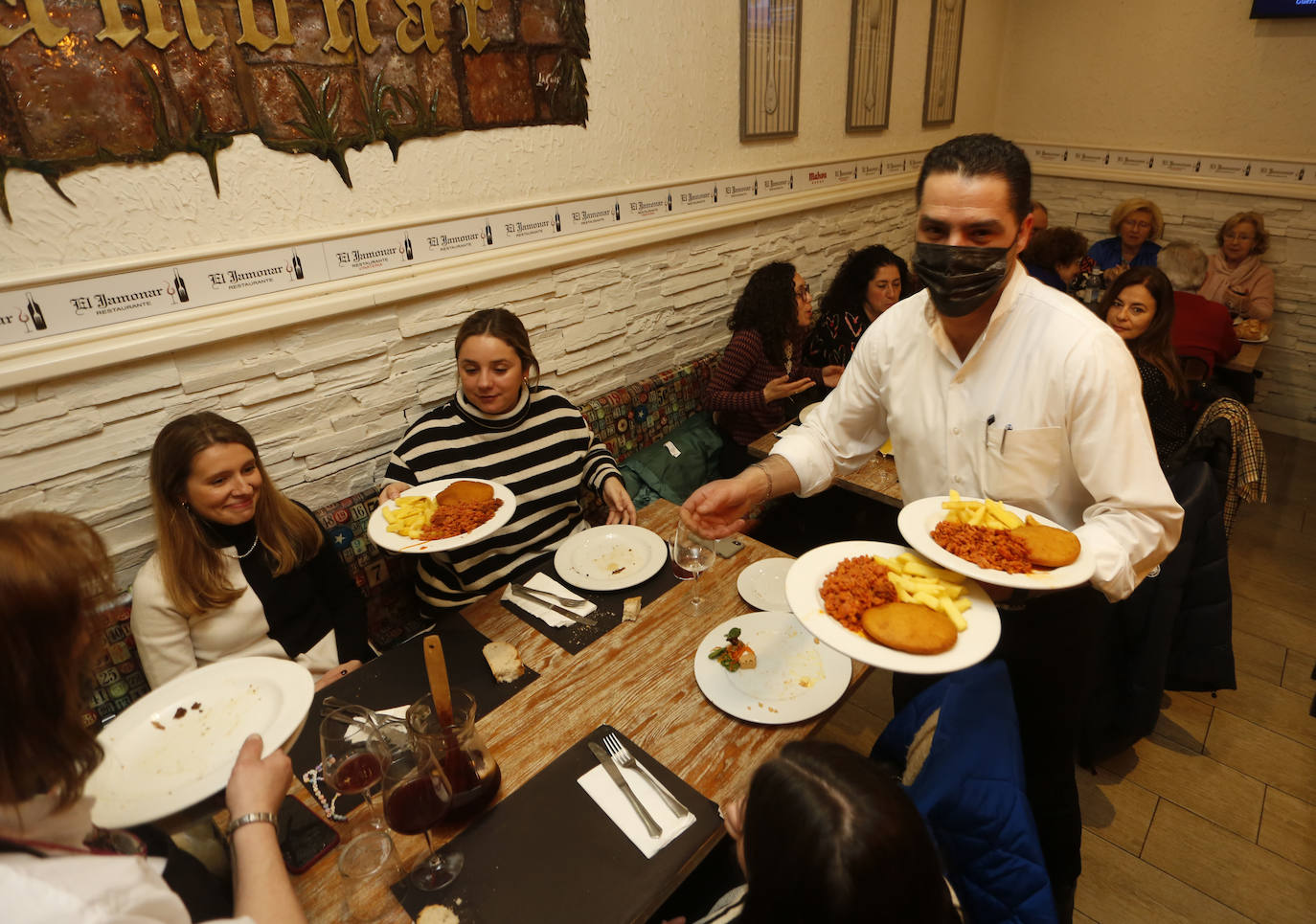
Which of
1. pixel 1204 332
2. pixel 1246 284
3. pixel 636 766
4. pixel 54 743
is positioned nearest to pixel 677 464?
pixel 636 766

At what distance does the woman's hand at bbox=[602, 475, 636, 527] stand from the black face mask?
4.00 feet

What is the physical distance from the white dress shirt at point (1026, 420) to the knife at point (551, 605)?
0.69 metres

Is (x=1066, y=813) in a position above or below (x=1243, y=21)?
Result: below

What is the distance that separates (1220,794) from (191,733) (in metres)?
3.21

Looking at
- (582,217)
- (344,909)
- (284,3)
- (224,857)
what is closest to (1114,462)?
(344,909)

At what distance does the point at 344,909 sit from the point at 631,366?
2.62 m

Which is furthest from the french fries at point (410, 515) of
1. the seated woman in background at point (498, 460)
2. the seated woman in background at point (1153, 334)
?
the seated woman in background at point (1153, 334)

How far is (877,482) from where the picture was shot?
2.58 metres

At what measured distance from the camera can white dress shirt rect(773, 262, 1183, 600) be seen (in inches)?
56.9

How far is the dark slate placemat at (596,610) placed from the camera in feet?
5.81

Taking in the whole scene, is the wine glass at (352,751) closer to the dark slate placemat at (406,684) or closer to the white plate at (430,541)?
the dark slate placemat at (406,684)

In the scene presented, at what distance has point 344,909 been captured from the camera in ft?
3.85

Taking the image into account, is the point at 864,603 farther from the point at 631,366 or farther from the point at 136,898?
the point at 631,366

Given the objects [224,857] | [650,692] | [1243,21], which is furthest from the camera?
[1243,21]
